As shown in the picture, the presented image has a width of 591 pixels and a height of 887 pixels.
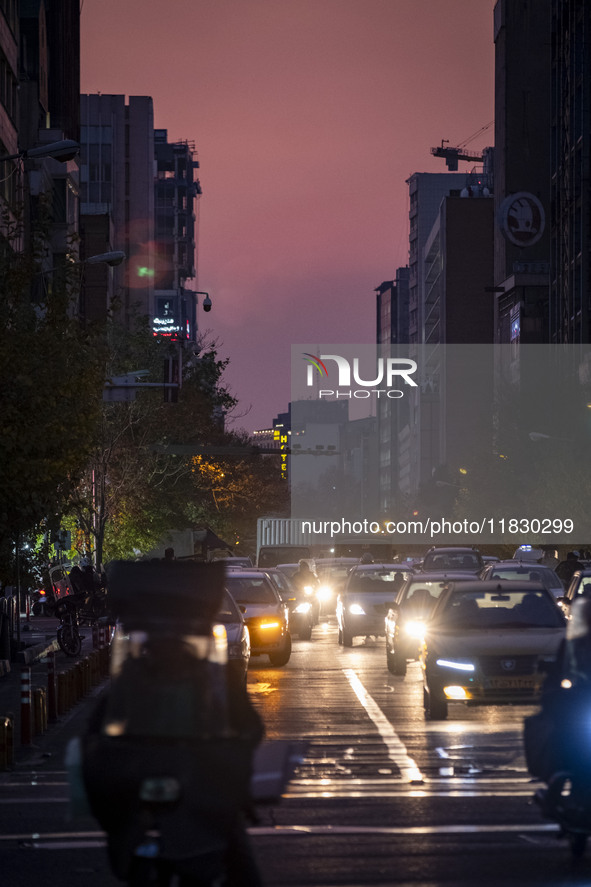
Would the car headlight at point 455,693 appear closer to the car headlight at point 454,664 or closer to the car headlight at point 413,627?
the car headlight at point 454,664

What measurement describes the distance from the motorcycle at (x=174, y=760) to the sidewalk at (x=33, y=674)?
30.7 feet

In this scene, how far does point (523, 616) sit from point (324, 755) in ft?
17.6

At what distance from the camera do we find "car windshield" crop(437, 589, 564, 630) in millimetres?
20750

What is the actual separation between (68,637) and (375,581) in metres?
6.45

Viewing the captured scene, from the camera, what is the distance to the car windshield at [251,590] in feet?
99.7

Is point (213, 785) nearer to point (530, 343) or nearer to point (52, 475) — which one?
point (52, 475)

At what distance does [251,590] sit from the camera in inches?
1211

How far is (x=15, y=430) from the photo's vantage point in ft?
85.5

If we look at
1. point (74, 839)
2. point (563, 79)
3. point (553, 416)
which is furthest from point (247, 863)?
point (563, 79)

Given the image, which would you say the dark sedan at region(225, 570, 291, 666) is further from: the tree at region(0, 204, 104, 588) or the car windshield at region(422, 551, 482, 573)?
the car windshield at region(422, 551, 482, 573)

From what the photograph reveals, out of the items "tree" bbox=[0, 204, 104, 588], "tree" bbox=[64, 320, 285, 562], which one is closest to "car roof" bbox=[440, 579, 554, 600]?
"tree" bbox=[0, 204, 104, 588]

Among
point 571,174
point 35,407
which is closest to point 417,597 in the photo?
point 35,407

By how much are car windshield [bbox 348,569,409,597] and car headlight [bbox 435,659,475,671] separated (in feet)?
52.6

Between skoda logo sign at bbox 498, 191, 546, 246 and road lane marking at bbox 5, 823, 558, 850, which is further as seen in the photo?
skoda logo sign at bbox 498, 191, 546, 246
